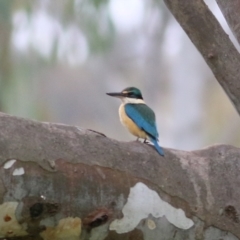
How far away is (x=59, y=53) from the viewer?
4730 mm

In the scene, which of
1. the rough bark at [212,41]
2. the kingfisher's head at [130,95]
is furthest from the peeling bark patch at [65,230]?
the kingfisher's head at [130,95]

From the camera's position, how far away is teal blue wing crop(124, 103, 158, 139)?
210 cm

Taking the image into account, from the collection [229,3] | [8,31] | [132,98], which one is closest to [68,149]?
[229,3]

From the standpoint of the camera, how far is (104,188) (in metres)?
1.46

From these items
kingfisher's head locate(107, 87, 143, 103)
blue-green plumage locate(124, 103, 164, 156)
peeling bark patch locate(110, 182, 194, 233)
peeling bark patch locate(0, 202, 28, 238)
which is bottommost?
peeling bark patch locate(0, 202, 28, 238)

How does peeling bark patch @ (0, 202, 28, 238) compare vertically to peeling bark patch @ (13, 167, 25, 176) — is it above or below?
below

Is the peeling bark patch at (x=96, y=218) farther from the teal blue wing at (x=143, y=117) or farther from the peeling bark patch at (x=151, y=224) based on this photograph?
the teal blue wing at (x=143, y=117)

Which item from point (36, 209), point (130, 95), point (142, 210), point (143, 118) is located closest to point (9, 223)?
point (36, 209)

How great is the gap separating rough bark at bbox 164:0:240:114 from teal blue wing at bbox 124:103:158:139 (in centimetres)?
35

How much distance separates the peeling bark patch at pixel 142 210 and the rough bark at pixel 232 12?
56cm

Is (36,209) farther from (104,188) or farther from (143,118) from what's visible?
(143,118)

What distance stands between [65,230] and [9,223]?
0.13m

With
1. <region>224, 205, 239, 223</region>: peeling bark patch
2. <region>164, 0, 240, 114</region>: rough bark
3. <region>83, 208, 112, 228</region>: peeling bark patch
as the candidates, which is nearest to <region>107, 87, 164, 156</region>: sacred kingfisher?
<region>164, 0, 240, 114</region>: rough bark

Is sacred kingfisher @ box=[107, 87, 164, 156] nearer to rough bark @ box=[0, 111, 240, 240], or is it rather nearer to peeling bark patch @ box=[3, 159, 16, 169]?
rough bark @ box=[0, 111, 240, 240]
